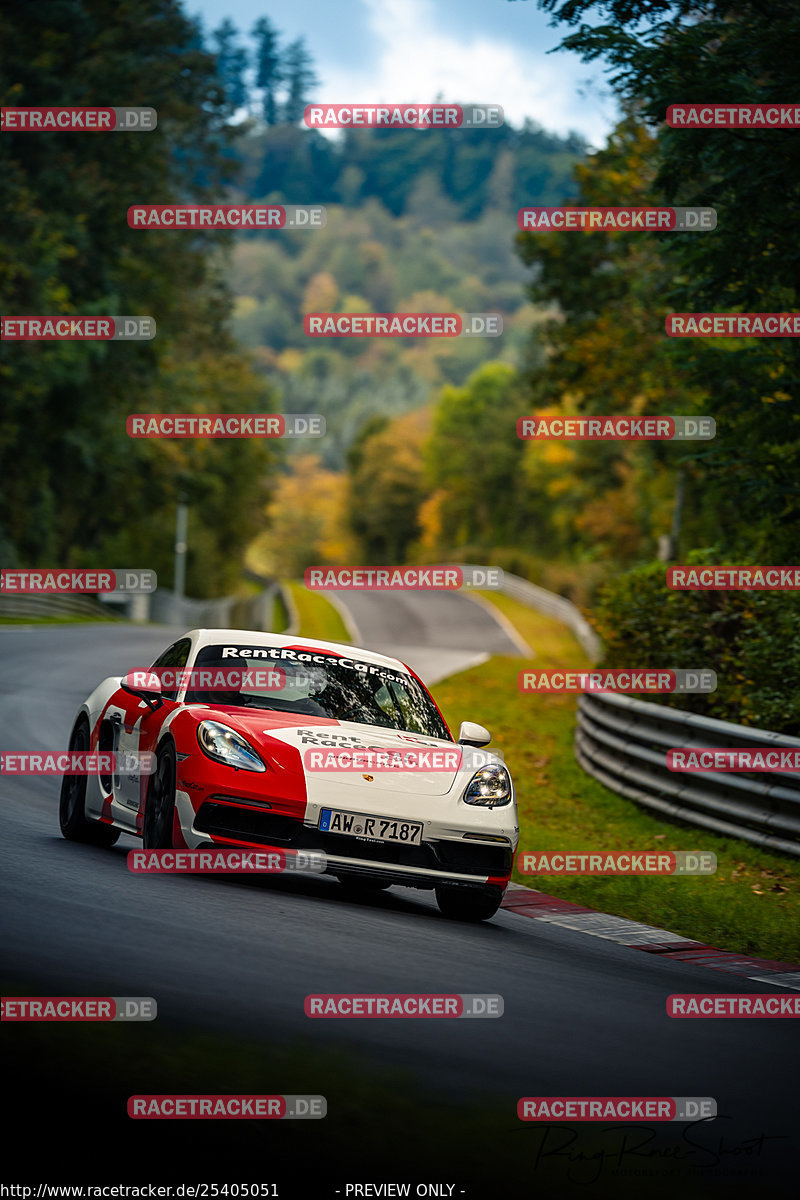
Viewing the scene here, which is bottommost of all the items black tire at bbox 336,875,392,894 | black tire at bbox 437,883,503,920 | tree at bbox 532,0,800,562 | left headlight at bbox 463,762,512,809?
black tire at bbox 336,875,392,894

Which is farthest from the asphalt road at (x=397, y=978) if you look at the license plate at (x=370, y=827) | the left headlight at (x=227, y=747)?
the left headlight at (x=227, y=747)

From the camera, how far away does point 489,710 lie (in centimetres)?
2328

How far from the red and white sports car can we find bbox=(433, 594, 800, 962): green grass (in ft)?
5.06

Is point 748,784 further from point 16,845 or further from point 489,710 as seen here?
point 489,710

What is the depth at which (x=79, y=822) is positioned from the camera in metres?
9.59

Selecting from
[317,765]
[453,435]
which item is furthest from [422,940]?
[453,435]

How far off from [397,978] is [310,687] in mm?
3194

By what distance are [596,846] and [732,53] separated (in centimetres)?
657

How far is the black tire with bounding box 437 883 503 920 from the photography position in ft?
28.0

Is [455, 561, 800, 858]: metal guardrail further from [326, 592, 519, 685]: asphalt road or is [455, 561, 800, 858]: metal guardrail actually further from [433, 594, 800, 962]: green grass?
[326, 592, 519, 685]: asphalt road

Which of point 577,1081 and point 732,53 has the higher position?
point 732,53

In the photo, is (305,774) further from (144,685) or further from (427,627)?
(427,627)

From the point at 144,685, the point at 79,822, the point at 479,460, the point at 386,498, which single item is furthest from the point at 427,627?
the point at 386,498

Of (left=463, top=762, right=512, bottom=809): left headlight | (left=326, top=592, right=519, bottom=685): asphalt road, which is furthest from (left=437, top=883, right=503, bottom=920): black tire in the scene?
(left=326, top=592, right=519, bottom=685): asphalt road
